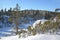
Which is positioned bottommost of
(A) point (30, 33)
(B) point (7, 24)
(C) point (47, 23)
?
(B) point (7, 24)

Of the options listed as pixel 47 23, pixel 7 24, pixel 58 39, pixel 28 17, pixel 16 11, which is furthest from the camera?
pixel 28 17

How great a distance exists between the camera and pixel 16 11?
1717 cm

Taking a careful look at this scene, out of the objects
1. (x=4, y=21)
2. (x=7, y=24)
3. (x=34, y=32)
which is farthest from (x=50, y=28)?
(x=4, y=21)

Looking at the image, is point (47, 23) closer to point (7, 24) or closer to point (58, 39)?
point (58, 39)

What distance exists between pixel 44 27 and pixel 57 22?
0.80 metres

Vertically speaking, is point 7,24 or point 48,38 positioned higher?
point 48,38

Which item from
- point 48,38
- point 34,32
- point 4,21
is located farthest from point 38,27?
point 4,21

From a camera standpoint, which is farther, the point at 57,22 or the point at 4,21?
the point at 4,21

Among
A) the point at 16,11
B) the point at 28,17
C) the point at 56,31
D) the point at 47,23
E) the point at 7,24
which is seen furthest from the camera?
the point at 28,17

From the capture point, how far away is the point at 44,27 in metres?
8.11

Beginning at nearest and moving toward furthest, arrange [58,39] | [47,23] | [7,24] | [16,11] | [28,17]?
[58,39] < [47,23] < [16,11] < [7,24] < [28,17]

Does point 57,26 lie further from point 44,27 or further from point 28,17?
point 28,17

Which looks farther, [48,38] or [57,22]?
[57,22]

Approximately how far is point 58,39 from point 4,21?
33.1 m
